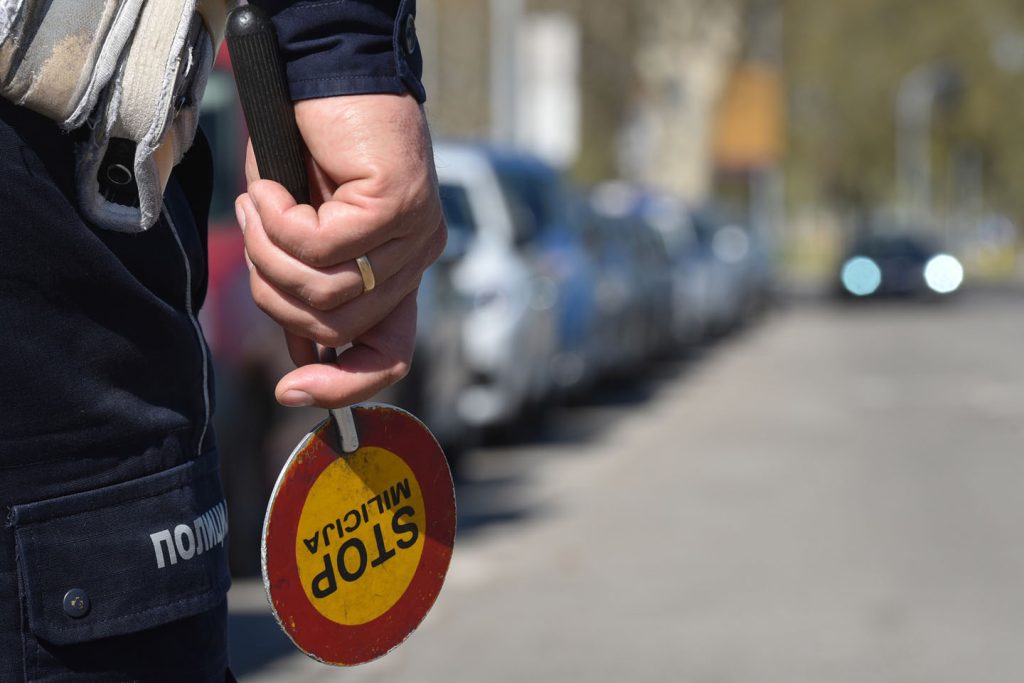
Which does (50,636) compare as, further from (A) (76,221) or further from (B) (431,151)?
(B) (431,151)

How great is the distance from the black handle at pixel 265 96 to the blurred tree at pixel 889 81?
5591cm

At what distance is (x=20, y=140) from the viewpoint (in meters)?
1.56

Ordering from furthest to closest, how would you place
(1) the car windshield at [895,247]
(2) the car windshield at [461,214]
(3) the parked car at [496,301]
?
(1) the car windshield at [895,247] → (2) the car windshield at [461,214] → (3) the parked car at [496,301]


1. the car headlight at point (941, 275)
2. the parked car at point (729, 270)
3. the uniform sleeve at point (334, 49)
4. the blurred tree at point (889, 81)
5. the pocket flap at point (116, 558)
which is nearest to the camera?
the pocket flap at point (116, 558)

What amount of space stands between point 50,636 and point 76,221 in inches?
14.9

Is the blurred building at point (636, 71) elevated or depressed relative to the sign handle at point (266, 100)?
depressed

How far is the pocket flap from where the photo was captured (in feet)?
5.03

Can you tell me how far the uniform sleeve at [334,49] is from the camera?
163cm

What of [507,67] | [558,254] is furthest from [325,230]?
[507,67]

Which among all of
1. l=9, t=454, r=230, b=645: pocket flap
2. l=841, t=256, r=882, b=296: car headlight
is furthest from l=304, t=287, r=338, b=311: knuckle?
l=841, t=256, r=882, b=296: car headlight

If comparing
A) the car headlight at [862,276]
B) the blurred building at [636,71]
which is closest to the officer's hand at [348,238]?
the blurred building at [636,71]

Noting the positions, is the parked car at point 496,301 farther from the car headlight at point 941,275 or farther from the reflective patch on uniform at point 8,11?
the car headlight at point 941,275

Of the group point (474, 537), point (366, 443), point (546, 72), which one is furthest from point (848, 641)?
point (546, 72)

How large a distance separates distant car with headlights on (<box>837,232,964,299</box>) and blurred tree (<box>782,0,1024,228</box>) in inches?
972
